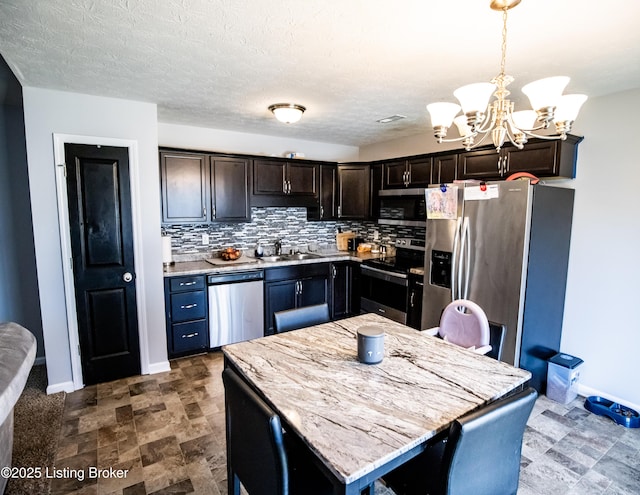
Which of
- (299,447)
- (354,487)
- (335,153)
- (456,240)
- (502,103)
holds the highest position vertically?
(335,153)

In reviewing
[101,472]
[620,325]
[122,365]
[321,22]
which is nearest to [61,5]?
[321,22]

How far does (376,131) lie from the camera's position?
4.24 m

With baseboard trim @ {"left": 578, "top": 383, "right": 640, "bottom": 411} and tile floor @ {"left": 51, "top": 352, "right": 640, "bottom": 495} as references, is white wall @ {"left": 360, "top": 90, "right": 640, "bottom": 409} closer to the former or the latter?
baseboard trim @ {"left": 578, "top": 383, "right": 640, "bottom": 411}

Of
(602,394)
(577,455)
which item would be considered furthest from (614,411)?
(577,455)

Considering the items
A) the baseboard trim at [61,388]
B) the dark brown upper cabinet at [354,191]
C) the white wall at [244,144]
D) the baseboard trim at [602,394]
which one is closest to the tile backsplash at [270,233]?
the dark brown upper cabinet at [354,191]

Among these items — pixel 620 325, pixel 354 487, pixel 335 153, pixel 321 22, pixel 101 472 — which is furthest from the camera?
pixel 335 153

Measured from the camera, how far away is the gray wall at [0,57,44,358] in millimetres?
3270

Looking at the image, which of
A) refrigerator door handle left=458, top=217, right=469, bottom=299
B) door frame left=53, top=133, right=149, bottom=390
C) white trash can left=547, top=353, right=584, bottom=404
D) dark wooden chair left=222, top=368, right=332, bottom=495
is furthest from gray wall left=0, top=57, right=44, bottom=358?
white trash can left=547, top=353, right=584, bottom=404

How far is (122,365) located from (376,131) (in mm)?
3670

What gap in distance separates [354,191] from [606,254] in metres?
2.80

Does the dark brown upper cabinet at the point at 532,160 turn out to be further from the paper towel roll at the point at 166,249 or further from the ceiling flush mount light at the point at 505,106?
the paper towel roll at the point at 166,249

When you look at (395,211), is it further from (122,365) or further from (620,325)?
(122,365)

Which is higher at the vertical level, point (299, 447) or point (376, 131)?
point (376, 131)

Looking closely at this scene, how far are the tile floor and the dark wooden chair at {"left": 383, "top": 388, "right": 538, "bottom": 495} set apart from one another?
0.96 m
